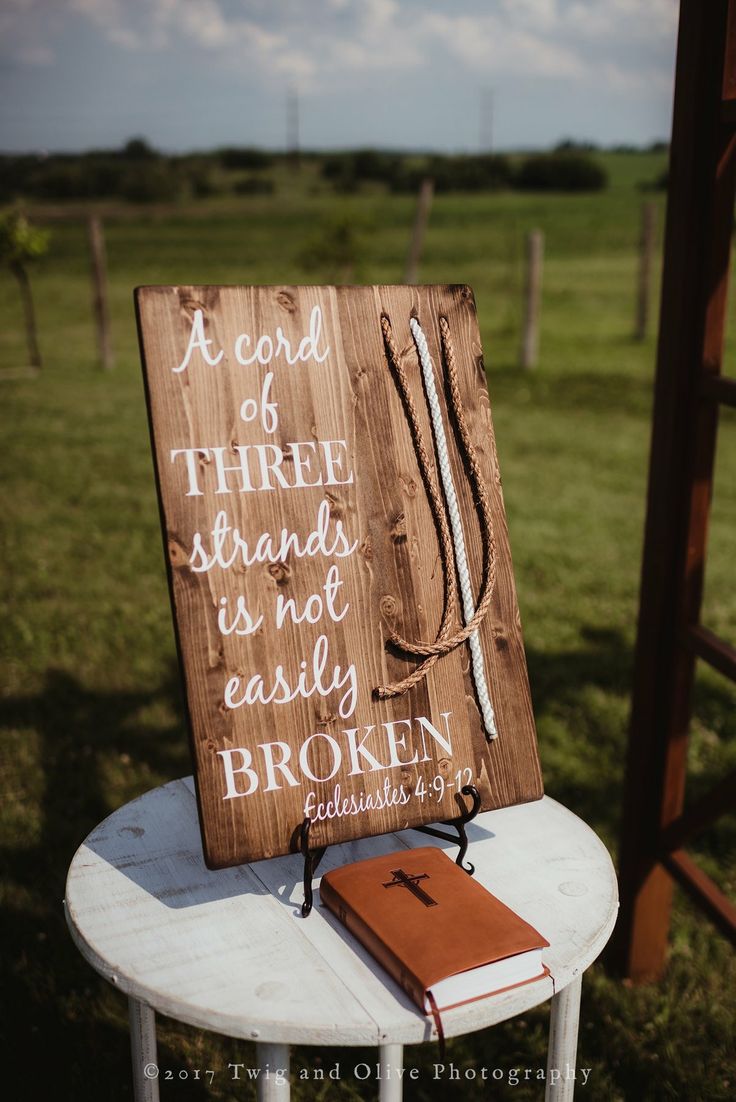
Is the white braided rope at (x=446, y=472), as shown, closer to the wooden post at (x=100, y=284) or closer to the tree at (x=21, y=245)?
the wooden post at (x=100, y=284)

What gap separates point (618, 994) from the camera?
253 cm

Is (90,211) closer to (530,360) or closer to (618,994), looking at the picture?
(530,360)

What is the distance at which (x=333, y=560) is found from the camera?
4.91ft

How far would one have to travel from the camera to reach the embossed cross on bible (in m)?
1.43

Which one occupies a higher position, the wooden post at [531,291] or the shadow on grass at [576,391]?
the wooden post at [531,291]

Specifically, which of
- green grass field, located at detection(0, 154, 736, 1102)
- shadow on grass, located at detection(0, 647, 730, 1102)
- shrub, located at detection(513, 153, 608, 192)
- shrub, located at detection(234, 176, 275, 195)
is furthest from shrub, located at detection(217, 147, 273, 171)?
shadow on grass, located at detection(0, 647, 730, 1102)

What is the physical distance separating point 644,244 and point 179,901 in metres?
12.2

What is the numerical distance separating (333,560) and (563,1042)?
83cm

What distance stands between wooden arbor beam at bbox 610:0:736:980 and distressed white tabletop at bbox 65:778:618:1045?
2.21 feet

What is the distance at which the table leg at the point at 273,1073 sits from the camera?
4.38 ft

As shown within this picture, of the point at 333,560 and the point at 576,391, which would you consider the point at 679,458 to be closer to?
the point at 333,560

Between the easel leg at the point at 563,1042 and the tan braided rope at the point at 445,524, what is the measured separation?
52cm

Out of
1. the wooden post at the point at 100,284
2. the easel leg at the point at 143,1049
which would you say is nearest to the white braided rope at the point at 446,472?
the easel leg at the point at 143,1049

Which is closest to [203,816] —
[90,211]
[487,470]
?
[487,470]
